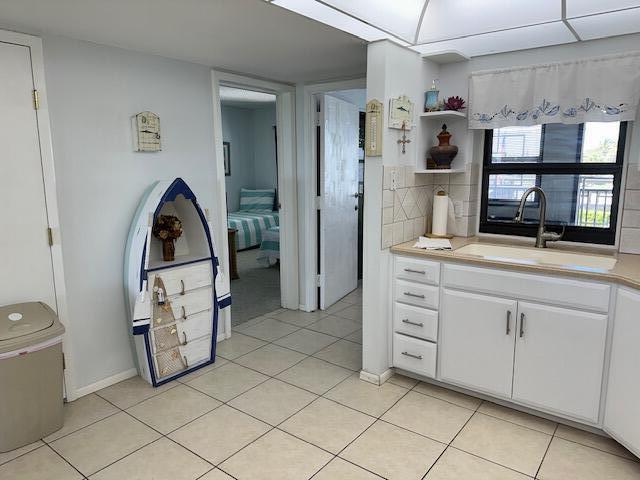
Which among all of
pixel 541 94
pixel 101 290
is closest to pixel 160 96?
pixel 101 290

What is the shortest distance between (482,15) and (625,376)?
1.92m

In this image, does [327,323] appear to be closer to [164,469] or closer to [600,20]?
[164,469]

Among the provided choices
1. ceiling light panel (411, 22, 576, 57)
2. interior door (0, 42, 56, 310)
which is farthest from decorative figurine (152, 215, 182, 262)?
ceiling light panel (411, 22, 576, 57)

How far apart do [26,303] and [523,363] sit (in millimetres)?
2701

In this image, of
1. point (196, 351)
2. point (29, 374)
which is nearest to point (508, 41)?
point (196, 351)

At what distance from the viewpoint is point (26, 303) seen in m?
2.38

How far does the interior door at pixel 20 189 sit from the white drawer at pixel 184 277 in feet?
2.05

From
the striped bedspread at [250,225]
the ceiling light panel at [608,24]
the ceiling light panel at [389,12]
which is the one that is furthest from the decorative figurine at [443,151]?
the striped bedspread at [250,225]

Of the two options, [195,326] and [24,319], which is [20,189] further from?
[195,326]

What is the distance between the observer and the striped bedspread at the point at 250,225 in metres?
6.89

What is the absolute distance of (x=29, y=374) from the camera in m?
2.20

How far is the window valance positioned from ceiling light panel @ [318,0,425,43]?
665mm

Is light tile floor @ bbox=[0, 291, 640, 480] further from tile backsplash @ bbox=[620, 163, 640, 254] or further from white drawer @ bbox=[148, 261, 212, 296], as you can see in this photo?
tile backsplash @ bbox=[620, 163, 640, 254]

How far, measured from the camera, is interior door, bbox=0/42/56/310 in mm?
2283
